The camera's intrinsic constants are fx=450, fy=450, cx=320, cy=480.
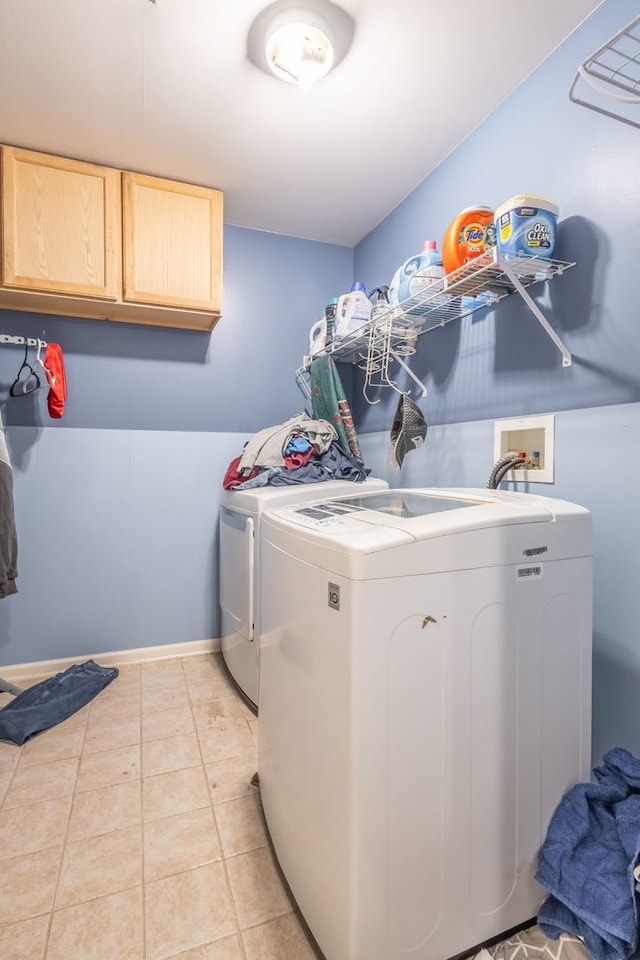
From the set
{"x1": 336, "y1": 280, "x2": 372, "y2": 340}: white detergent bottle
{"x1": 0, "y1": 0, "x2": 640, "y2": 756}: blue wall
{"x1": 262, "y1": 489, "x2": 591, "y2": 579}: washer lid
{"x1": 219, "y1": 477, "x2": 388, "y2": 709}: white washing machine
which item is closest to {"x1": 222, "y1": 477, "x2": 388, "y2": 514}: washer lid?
{"x1": 219, "y1": 477, "x2": 388, "y2": 709}: white washing machine

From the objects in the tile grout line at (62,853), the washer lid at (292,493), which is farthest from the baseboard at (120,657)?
the washer lid at (292,493)

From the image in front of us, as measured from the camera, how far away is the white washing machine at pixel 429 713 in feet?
2.70

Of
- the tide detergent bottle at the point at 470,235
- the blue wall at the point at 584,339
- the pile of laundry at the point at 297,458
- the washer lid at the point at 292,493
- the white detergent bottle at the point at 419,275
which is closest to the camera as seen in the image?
the blue wall at the point at 584,339

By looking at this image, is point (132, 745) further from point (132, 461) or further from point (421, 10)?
point (421, 10)

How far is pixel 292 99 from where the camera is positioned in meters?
1.64

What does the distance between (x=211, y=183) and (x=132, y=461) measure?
1439 mm

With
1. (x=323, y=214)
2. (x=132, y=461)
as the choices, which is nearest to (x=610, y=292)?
(x=323, y=214)

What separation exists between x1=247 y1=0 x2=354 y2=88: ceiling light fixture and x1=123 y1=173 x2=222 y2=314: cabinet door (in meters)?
0.79

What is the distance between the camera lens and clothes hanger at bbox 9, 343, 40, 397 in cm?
219

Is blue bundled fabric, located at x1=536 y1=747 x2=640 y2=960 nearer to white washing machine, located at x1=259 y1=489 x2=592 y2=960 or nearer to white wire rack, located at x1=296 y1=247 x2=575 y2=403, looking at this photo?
white washing machine, located at x1=259 y1=489 x2=592 y2=960

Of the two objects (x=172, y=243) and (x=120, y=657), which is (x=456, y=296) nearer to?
(x=172, y=243)

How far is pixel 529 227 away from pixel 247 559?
1.51 meters

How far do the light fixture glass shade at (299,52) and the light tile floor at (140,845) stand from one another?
2358 mm

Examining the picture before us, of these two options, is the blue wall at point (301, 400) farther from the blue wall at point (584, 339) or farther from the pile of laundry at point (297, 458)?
the pile of laundry at point (297, 458)
